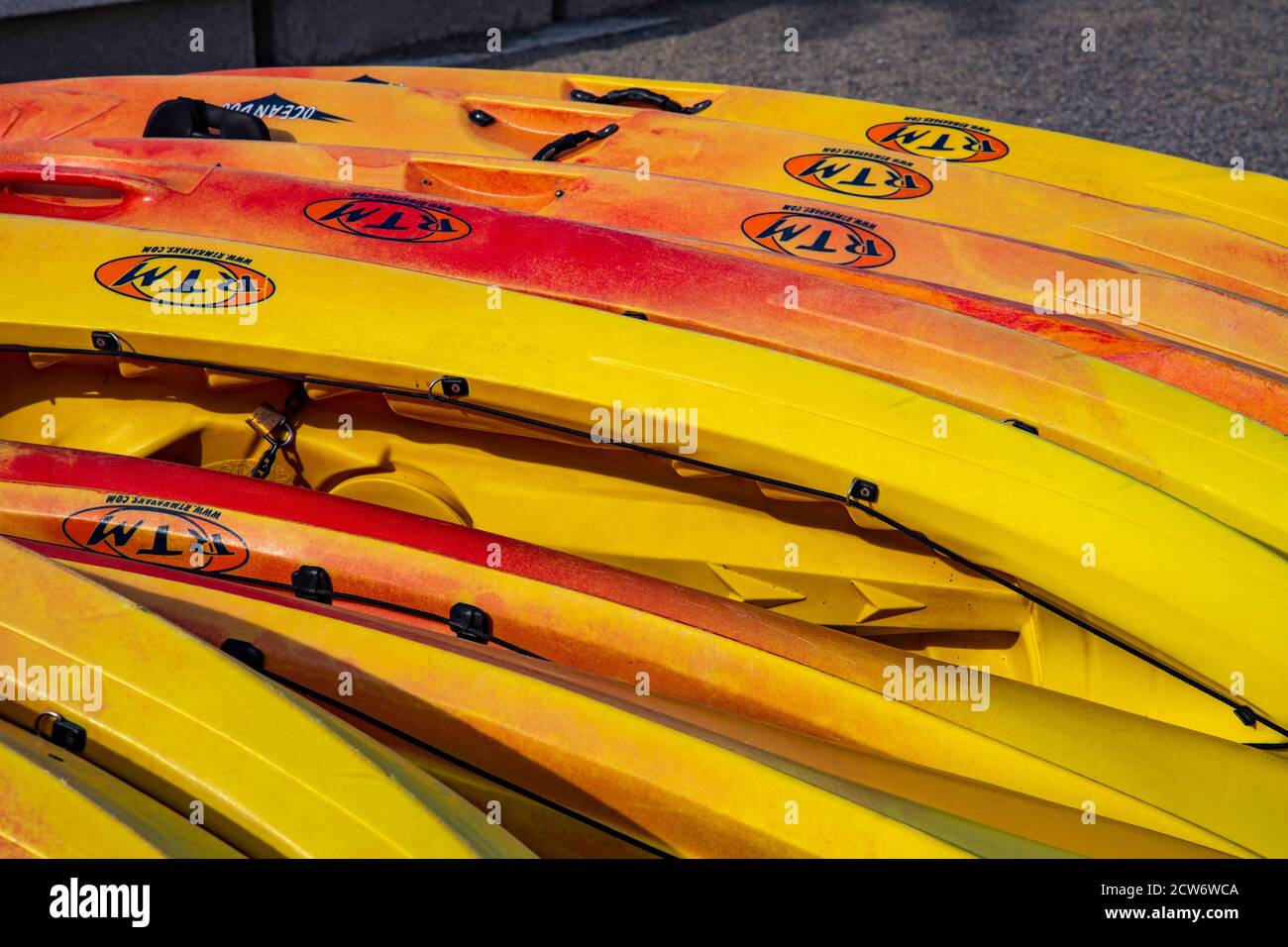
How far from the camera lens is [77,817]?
1.32m

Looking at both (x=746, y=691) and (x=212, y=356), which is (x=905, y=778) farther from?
(x=212, y=356)

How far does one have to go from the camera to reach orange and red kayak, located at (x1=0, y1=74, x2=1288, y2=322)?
9.68ft

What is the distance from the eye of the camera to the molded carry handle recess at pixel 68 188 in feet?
9.18

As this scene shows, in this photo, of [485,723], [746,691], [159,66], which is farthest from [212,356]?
[159,66]

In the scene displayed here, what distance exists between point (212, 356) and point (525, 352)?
577 mm

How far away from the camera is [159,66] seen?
5.64 metres

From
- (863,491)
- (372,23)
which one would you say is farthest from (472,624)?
(372,23)

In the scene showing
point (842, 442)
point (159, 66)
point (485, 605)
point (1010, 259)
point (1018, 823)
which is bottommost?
point (1018, 823)

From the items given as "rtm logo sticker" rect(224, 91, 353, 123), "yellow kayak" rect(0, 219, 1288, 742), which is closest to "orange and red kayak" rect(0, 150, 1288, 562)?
"yellow kayak" rect(0, 219, 1288, 742)

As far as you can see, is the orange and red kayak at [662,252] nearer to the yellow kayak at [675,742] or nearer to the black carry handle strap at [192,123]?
the black carry handle strap at [192,123]

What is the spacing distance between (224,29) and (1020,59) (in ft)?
13.1

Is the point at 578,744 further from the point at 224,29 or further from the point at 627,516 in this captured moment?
the point at 224,29

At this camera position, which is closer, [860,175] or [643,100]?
[860,175]

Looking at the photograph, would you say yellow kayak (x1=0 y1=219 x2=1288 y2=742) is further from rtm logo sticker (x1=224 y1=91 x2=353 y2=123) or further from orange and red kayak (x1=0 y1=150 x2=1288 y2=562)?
rtm logo sticker (x1=224 y1=91 x2=353 y2=123)
